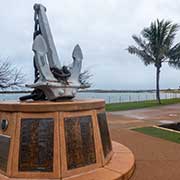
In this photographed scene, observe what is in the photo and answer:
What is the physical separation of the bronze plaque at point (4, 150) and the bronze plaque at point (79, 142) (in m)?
1.08

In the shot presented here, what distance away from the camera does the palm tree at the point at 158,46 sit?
23.9m

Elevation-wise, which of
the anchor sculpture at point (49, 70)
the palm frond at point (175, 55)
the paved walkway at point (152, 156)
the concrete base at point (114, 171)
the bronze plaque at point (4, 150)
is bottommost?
the paved walkway at point (152, 156)

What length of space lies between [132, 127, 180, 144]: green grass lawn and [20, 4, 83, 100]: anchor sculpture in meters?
3.74

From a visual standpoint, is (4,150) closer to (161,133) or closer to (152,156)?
(152,156)

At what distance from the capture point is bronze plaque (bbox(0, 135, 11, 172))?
522 cm

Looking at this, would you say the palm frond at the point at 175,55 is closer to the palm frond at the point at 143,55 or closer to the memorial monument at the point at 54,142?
the palm frond at the point at 143,55

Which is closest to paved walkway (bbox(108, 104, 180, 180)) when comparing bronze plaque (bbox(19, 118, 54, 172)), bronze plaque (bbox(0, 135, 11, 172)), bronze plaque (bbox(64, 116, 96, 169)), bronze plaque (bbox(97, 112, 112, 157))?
bronze plaque (bbox(97, 112, 112, 157))

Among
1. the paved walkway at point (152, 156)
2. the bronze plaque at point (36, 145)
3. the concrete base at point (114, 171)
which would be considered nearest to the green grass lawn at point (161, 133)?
the paved walkway at point (152, 156)

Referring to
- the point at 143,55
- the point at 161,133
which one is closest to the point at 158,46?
the point at 143,55

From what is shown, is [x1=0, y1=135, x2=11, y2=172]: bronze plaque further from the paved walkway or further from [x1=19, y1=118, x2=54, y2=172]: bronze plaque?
the paved walkway

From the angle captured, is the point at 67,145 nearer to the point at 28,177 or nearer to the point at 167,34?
the point at 28,177

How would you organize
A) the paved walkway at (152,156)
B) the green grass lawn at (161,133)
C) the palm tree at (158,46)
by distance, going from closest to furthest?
1. the paved walkway at (152,156)
2. the green grass lawn at (161,133)
3. the palm tree at (158,46)

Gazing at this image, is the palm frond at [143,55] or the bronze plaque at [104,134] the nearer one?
the bronze plaque at [104,134]

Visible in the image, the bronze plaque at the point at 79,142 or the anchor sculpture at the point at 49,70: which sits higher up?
the anchor sculpture at the point at 49,70
